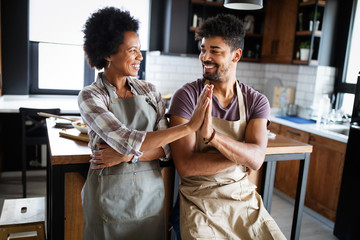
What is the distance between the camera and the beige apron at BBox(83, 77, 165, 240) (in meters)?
1.62

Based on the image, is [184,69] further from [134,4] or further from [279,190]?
[279,190]

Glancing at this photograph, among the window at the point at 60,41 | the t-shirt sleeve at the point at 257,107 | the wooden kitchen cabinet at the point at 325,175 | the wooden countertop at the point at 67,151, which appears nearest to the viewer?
the wooden countertop at the point at 67,151

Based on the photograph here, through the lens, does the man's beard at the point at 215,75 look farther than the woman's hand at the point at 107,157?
Yes

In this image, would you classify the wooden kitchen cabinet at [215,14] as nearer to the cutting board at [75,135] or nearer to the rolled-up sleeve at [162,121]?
the cutting board at [75,135]

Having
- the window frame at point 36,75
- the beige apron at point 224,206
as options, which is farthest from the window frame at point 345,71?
the window frame at point 36,75

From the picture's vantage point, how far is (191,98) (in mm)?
1846

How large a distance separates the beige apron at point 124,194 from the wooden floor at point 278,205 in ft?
6.84

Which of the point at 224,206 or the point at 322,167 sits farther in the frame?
the point at 322,167

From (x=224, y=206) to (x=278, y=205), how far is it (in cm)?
252

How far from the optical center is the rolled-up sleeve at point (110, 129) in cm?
150

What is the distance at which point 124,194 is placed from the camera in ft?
5.38

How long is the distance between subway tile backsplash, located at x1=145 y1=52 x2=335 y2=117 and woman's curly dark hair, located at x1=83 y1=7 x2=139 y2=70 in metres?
3.11

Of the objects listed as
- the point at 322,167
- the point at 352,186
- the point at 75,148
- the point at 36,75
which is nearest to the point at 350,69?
the point at 322,167

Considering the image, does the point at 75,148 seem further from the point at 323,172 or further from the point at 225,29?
the point at 323,172
